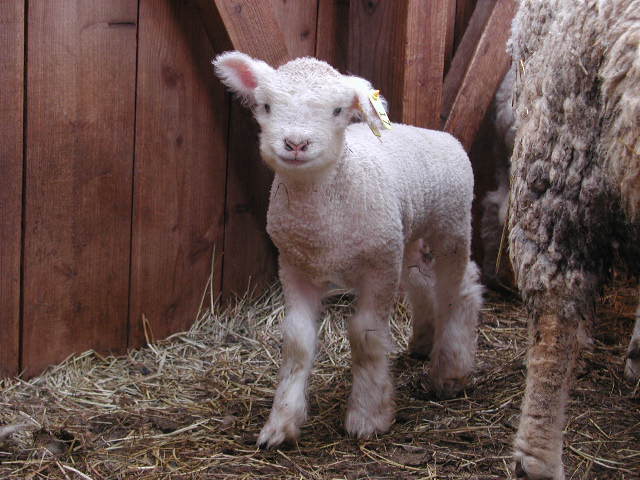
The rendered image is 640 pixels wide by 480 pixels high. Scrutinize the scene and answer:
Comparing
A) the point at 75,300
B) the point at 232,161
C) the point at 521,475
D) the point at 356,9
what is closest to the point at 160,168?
the point at 232,161

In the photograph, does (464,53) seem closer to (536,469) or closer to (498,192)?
(498,192)

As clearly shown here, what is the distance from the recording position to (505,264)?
17.4 ft

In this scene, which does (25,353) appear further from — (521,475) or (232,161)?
(521,475)

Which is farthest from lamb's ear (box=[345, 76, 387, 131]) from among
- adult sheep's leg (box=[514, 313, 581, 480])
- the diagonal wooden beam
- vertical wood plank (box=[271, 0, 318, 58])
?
vertical wood plank (box=[271, 0, 318, 58])

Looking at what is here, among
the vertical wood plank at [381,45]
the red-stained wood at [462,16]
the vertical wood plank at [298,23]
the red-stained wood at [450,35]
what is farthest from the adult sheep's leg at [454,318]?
the red-stained wood at [462,16]

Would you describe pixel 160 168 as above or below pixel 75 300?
above

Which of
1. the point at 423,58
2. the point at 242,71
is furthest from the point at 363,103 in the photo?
the point at 423,58

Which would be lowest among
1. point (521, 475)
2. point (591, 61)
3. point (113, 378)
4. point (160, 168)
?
point (113, 378)

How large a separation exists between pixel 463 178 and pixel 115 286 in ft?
5.63

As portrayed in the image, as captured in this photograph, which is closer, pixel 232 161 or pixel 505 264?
pixel 232 161

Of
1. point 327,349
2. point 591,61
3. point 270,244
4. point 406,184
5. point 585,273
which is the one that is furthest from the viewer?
point 270,244

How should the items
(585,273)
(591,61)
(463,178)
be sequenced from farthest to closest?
(463,178), (585,273), (591,61)

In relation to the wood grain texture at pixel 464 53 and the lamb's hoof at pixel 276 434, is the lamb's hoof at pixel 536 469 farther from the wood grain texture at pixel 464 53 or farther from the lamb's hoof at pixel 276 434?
the wood grain texture at pixel 464 53

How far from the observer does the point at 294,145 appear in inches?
120
